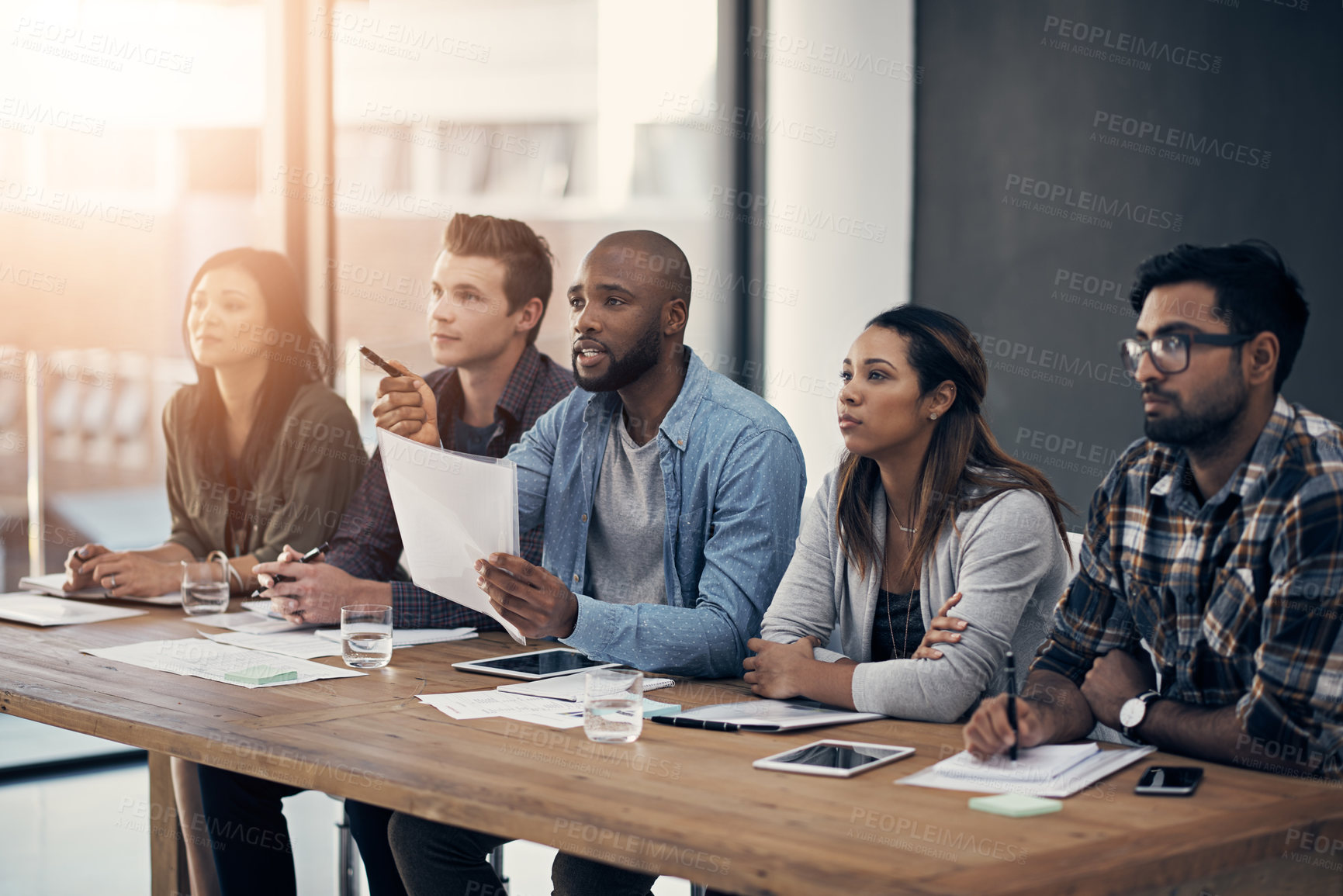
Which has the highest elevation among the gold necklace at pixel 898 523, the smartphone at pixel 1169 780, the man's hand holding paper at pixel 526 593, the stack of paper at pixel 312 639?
the gold necklace at pixel 898 523

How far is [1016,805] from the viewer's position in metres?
1.48

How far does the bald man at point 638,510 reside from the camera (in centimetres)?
218

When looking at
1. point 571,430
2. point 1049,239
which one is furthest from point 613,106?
point 571,430

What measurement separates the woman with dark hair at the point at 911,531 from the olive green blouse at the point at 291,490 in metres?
1.22

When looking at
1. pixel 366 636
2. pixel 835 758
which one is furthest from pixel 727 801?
pixel 366 636

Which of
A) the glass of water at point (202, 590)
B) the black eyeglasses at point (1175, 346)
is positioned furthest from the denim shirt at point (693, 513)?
the black eyeglasses at point (1175, 346)

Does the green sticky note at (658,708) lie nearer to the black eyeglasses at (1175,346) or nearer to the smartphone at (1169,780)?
the smartphone at (1169,780)

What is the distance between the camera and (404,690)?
210cm

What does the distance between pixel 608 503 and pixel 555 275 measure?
2613 mm

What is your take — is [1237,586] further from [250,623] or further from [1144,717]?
[250,623]

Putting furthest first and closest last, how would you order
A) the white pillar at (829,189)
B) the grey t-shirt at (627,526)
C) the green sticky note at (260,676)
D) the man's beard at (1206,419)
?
1. the white pillar at (829,189)
2. the grey t-shirt at (627,526)
3. the green sticky note at (260,676)
4. the man's beard at (1206,419)

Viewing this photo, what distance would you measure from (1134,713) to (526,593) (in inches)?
36.9

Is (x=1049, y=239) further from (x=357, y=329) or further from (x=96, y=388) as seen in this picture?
(x=96, y=388)

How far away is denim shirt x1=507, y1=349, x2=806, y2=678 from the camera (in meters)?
2.22
